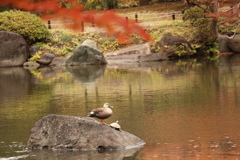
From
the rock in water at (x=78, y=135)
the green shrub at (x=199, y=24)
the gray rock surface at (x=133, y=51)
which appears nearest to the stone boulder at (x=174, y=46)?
the gray rock surface at (x=133, y=51)

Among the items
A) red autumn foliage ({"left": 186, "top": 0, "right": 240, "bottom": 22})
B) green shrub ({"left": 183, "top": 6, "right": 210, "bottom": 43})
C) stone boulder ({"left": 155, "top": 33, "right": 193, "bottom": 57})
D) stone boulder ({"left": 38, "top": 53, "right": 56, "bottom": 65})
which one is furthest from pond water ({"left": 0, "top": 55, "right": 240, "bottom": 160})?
green shrub ({"left": 183, "top": 6, "right": 210, "bottom": 43})

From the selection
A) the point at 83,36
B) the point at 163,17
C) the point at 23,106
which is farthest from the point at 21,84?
the point at 163,17

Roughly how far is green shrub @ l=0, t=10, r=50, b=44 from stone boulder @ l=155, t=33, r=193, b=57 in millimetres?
8691

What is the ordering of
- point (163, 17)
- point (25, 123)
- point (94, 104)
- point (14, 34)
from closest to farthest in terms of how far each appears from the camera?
1. point (25, 123)
2. point (94, 104)
3. point (14, 34)
4. point (163, 17)

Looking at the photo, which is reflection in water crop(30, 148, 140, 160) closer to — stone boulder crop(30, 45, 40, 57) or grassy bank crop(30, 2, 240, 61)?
grassy bank crop(30, 2, 240, 61)

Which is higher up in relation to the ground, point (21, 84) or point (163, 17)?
point (163, 17)

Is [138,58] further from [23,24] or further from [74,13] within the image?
[74,13]

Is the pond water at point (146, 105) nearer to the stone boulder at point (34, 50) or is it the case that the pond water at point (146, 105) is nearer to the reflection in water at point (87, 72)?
the reflection in water at point (87, 72)

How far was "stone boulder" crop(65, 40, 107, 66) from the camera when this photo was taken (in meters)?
32.2

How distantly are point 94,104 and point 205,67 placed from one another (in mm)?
11196

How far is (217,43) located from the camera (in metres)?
35.1

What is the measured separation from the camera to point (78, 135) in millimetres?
10094

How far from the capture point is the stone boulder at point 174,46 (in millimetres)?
33250

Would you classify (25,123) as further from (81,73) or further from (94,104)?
(81,73)
